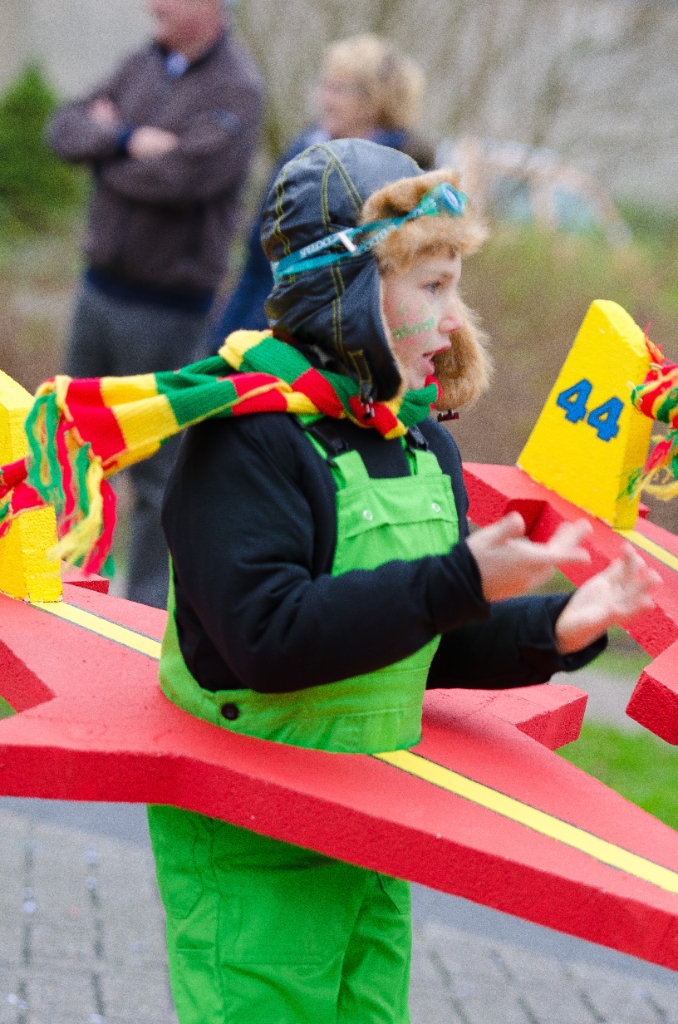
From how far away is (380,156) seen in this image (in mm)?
1757

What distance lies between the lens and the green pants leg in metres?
1.75

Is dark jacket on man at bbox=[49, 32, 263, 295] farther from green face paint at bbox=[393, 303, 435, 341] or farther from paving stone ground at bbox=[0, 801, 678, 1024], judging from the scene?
green face paint at bbox=[393, 303, 435, 341]

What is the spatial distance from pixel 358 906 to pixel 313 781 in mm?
304

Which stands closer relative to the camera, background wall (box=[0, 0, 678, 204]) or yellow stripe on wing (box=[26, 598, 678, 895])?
yellow stripe on wing (box=[26, 598, 678, 895])

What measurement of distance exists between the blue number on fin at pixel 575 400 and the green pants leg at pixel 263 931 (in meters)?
1.14

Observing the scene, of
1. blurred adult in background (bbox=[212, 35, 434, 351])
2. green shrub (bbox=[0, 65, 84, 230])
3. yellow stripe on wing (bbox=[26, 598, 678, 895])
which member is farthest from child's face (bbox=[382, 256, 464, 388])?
green shrub (bbox=[0, 65, 84, 230])

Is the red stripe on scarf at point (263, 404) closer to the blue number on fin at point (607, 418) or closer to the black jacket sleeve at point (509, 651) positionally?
the black jacket sleeve at point (509, 651)

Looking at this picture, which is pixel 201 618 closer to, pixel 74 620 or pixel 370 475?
pixel 370 475

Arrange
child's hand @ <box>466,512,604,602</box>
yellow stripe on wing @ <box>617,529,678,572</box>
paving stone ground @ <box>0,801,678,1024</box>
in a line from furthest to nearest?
paving stone ground @ <box>0,801,678,1024</box>, yellow stripe on wing @ <box>617,529,678,572</box>, child's hand @ <box>466,512,604,602</box>

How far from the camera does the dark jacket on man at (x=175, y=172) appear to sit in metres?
4.34

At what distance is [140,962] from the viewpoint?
317 centimetres

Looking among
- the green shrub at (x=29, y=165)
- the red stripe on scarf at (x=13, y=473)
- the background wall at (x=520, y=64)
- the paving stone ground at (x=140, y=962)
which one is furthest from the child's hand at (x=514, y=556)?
the green shrub at (x=29, y=165)

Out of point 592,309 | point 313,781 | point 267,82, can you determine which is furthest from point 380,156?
point 267,82

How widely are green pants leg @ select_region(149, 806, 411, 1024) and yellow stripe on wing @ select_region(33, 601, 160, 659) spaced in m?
0.29
